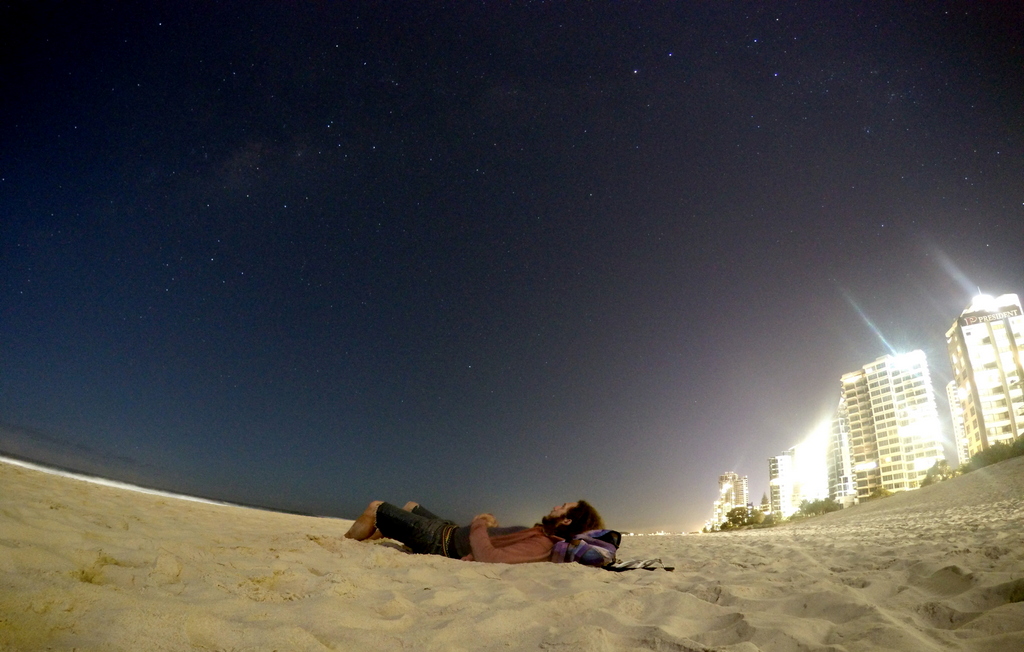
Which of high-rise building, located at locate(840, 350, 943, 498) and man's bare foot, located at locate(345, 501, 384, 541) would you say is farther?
high-rise building, located at locate(840, 350, 943, 498)

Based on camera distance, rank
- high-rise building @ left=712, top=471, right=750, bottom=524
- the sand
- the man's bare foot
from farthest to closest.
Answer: high-rise building @ left=712, top=471, right=750, bottom=524
the man's bare foot
the sand

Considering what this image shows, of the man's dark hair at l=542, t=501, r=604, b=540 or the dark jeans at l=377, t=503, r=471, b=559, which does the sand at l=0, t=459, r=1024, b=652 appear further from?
the man's dark hair at l=542, t=501, r=604, b=540

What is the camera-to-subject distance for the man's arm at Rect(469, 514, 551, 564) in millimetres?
3832

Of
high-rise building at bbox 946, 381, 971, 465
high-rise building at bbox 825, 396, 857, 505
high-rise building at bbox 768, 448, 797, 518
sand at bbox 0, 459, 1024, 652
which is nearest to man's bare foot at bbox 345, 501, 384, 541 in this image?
sand at bbox 0, 459, 1024, 652

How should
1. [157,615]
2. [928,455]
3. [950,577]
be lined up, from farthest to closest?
[928,455] < [950,577] < [157,615]

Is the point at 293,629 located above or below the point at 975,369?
below

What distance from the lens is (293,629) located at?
66.6 inches

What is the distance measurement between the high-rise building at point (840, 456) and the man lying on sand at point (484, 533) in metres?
93.2

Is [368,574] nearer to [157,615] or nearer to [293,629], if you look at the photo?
[293,629]

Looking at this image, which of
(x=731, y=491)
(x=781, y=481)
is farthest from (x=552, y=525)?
(x=731, y=491)

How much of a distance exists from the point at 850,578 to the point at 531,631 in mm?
2370

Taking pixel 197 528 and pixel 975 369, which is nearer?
pixel 197 528

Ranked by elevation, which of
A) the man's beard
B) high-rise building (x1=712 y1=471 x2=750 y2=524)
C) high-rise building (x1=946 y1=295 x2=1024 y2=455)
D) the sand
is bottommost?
the sand

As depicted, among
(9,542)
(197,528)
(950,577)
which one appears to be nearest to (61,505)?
(197,528)
